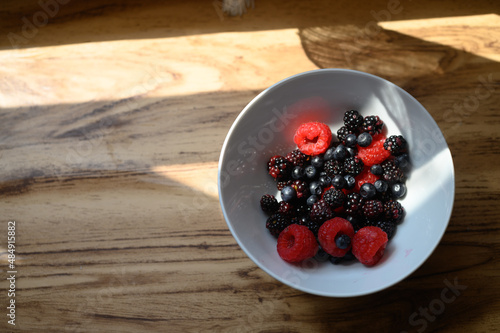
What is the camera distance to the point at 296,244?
112 centimetres

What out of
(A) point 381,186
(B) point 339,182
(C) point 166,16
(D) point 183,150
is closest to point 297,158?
(B) point 339,182

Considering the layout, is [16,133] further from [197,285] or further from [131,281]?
[197,285]

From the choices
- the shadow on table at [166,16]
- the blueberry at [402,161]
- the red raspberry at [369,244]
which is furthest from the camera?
the shadow on table at [166,16]

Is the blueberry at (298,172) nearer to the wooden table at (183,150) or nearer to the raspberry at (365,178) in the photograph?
the raspberry at (365,178)

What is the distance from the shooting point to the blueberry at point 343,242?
1111mm

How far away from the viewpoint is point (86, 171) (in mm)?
1483

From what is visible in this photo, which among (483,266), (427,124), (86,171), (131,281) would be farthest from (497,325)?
(86,171)

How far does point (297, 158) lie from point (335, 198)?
18 cm

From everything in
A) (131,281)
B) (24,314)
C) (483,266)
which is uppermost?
(483,266)

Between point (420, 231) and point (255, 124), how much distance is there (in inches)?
22.4

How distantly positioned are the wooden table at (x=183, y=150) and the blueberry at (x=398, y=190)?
0.29m

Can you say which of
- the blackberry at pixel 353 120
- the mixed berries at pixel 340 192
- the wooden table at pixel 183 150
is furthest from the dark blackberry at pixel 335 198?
the wooden table at pixel 183 150

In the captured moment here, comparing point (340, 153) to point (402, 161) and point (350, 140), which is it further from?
point (402, 161)

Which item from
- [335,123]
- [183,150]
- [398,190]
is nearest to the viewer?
[398,190]
